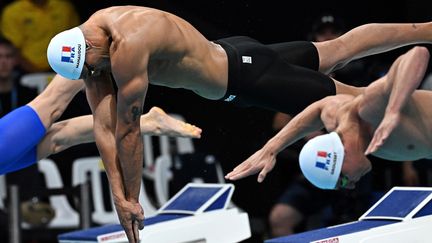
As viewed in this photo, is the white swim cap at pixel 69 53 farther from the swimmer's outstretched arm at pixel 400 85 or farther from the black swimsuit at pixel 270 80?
the swimmer's outstretched arm at pixel 400 85

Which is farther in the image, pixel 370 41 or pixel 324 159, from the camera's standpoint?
pixel 370 41

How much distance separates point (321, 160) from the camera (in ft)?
20.9

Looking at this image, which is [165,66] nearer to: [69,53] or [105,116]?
[105,116]

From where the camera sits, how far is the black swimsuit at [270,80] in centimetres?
671

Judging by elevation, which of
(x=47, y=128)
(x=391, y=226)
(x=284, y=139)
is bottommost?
(x=391, y=226)

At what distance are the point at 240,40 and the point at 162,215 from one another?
1.27m

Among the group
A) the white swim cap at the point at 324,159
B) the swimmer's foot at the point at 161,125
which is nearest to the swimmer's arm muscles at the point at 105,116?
Answer: the swimmer's foot at the point at 161,125

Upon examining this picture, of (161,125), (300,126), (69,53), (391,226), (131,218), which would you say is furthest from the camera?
(161,125)

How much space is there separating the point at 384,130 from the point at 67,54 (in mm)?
1651

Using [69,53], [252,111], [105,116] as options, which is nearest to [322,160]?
[105,116]

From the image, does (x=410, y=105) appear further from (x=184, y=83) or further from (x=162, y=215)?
(x=162, y=215)

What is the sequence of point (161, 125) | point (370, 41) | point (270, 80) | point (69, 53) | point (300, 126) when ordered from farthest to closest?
1. point (161, 125)
2. point (370, 41)
3. point (270, 80)
4. point (300, 126)
5. point (69, 53)

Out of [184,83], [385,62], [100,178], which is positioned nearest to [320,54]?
[184,83]

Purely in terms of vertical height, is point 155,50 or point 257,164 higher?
point 155,50
